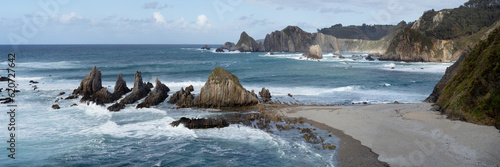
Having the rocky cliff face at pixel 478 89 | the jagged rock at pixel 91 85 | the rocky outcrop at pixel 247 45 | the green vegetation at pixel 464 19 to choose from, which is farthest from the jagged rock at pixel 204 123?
the rocky outcrop at pixel 247 45

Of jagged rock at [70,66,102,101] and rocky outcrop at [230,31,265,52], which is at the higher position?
rocky outcrop at [230,31,265,52]

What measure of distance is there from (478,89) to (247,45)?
148m

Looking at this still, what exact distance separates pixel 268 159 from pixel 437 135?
10.2 m

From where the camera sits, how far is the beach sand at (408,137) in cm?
1534

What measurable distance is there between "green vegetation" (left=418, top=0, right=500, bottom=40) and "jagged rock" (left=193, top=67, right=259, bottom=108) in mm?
85534

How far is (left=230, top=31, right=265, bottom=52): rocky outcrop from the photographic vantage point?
165250 mm

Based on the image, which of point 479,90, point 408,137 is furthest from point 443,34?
point 408,137

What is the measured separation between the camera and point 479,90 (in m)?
19.5

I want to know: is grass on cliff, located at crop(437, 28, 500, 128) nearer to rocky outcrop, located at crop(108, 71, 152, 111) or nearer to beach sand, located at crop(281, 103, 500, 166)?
beach sand, located at crop(281, 103, 500, 166)

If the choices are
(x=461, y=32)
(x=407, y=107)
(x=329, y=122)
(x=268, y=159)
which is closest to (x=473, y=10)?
(x=461, y=32)

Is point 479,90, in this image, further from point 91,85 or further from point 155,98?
point 91,85

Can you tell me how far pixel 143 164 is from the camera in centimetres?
1585

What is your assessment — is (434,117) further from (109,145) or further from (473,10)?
(473,10)

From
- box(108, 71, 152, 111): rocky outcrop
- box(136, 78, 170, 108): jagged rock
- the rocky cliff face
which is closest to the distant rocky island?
the rocky cliff face
